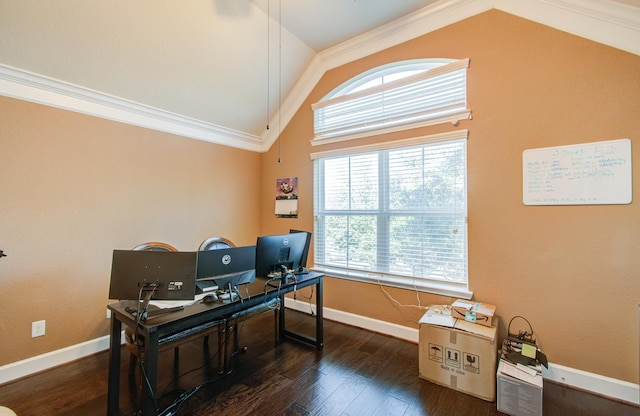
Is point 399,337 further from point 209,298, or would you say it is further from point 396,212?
point 209,298

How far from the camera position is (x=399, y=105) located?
297 cm

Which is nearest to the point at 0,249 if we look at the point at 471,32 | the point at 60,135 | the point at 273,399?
the point at 60,135

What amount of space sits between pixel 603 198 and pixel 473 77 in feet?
4.74

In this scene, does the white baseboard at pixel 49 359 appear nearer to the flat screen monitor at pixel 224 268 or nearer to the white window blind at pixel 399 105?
the flat screen monitor at pixel 224 268

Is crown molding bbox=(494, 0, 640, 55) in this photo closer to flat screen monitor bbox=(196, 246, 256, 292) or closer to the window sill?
the window sill

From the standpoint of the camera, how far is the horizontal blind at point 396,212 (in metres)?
2.64

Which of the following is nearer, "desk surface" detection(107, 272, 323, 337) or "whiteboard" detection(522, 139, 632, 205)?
"desk surface" detection(107, 272, 323, 337)

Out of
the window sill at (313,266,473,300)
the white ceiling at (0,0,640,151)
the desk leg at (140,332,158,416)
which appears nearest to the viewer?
the desk leg at (140,332,158,416)

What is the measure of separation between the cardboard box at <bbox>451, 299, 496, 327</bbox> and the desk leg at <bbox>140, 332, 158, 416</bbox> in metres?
2.23

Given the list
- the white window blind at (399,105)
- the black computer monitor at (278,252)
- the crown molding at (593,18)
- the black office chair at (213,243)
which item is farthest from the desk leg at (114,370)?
the crown molding at (593,18)

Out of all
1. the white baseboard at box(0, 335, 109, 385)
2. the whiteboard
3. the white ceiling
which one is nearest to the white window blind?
the white ceiling

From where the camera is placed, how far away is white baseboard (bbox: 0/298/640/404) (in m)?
1.95

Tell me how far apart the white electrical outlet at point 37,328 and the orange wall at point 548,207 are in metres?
3.45

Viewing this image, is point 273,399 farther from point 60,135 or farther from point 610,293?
point 60,135
